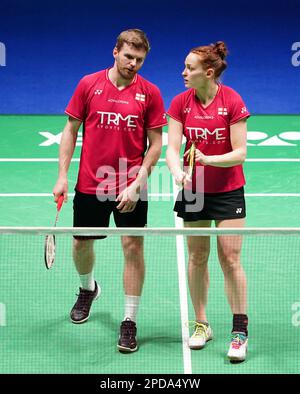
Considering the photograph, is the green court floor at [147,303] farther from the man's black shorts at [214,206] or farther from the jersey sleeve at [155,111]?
the jersey sleeve at [155,111]

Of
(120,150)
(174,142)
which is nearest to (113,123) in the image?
(120,150)

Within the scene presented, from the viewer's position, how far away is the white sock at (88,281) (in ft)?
22.0

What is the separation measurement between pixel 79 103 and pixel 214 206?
47.1 inches

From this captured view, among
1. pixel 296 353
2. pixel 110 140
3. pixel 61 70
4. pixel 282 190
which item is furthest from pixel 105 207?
pixel 61 70

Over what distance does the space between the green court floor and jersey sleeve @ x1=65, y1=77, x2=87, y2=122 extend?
155 cm

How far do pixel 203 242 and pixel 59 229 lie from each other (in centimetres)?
136

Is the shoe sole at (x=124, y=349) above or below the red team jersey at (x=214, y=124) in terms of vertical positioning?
below

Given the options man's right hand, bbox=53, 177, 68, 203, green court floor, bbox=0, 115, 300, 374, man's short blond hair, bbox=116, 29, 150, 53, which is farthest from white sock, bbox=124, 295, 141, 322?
man's short blond hair, bbox=116, 29, 150, 53

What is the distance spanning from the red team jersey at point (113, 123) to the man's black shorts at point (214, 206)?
48cm

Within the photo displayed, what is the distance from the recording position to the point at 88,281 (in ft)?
22.2

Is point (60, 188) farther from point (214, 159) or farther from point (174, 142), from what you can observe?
point (214, 159)

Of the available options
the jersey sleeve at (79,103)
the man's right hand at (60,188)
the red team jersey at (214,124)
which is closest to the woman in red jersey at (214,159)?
the red team jersey at (214,124)

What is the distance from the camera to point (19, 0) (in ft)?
42.5

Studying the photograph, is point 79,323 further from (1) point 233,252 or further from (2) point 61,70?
(2) point 61,70
